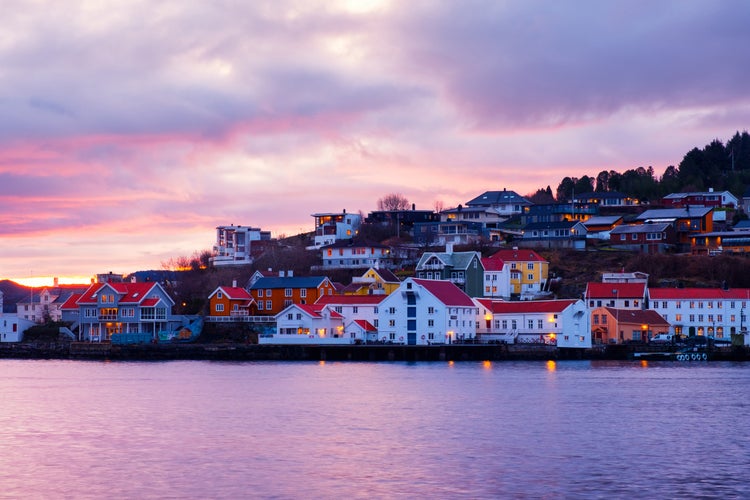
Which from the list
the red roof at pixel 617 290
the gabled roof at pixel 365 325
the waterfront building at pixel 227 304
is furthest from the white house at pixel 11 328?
the red roof at pixel 617 290

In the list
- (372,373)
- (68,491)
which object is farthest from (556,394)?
(68,491)

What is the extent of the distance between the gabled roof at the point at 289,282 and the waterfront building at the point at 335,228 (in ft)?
90.5

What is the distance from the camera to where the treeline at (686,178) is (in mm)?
156500

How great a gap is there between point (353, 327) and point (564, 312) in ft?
57.9

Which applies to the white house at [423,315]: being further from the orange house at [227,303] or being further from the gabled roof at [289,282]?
the orange house at [227,303]

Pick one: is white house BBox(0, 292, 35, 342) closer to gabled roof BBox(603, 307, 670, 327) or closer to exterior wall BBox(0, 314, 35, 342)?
exterior wall BBox(0, 314, 35, 342)

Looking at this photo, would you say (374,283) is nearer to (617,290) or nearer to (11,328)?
(617,290)

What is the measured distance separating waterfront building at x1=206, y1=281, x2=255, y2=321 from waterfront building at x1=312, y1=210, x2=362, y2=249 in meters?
31.1

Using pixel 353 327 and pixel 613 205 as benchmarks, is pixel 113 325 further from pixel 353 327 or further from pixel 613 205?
pixel 613 205

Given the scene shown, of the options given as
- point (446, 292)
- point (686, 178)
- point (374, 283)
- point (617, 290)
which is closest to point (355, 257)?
point (374, 283)

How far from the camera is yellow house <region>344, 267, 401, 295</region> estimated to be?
336ft

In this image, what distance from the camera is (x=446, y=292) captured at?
88.6 metres

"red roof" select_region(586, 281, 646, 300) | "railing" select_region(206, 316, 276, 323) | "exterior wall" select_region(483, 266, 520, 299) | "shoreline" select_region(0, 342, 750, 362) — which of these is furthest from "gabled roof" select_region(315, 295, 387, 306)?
"red roof" select_region(586, 281, 646, 300)

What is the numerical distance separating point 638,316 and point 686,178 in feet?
254
